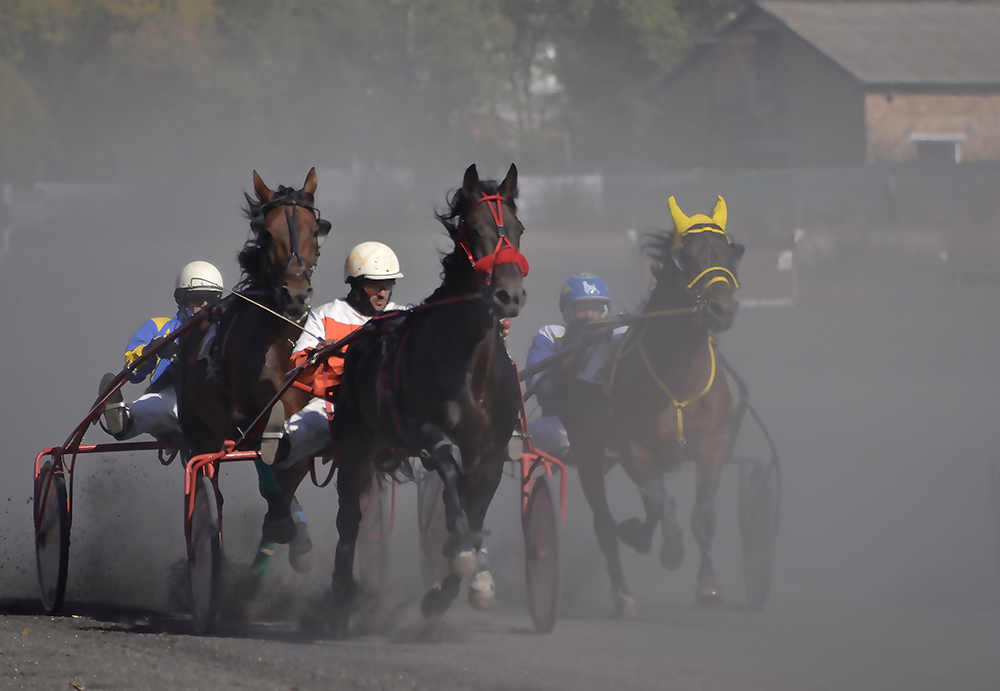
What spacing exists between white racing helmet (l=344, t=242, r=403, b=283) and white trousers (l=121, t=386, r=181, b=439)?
5.47ft

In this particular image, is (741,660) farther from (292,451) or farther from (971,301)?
(971,301)

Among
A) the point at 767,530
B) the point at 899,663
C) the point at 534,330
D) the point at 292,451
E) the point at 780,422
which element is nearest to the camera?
the point at 899,663

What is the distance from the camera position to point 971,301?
20.6 metres

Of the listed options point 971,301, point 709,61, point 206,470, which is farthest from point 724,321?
point 709,61

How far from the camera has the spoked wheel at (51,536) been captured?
722cm

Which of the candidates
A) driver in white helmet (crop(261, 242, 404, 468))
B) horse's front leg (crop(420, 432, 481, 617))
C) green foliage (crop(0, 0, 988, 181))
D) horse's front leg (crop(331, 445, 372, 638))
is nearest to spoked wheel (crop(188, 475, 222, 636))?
driver in white helmet (crop(261, 242, 404, 468))

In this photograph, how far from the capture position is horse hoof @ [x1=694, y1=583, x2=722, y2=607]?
7.47 metres

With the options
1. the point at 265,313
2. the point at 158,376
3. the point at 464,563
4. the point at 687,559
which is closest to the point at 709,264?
the point at 265,313

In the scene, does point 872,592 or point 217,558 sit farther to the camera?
point 872,592

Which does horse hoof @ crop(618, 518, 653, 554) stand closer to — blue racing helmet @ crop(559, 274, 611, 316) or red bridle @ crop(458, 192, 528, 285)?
blue racing helmet @ crop(559, 274, 611, 316)

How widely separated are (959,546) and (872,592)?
1524 mm

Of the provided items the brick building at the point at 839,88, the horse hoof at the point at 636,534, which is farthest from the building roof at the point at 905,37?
the horse hoof at the point at 636,534

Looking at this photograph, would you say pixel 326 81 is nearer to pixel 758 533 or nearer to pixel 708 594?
pixel 758 533

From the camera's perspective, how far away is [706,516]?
749cm
